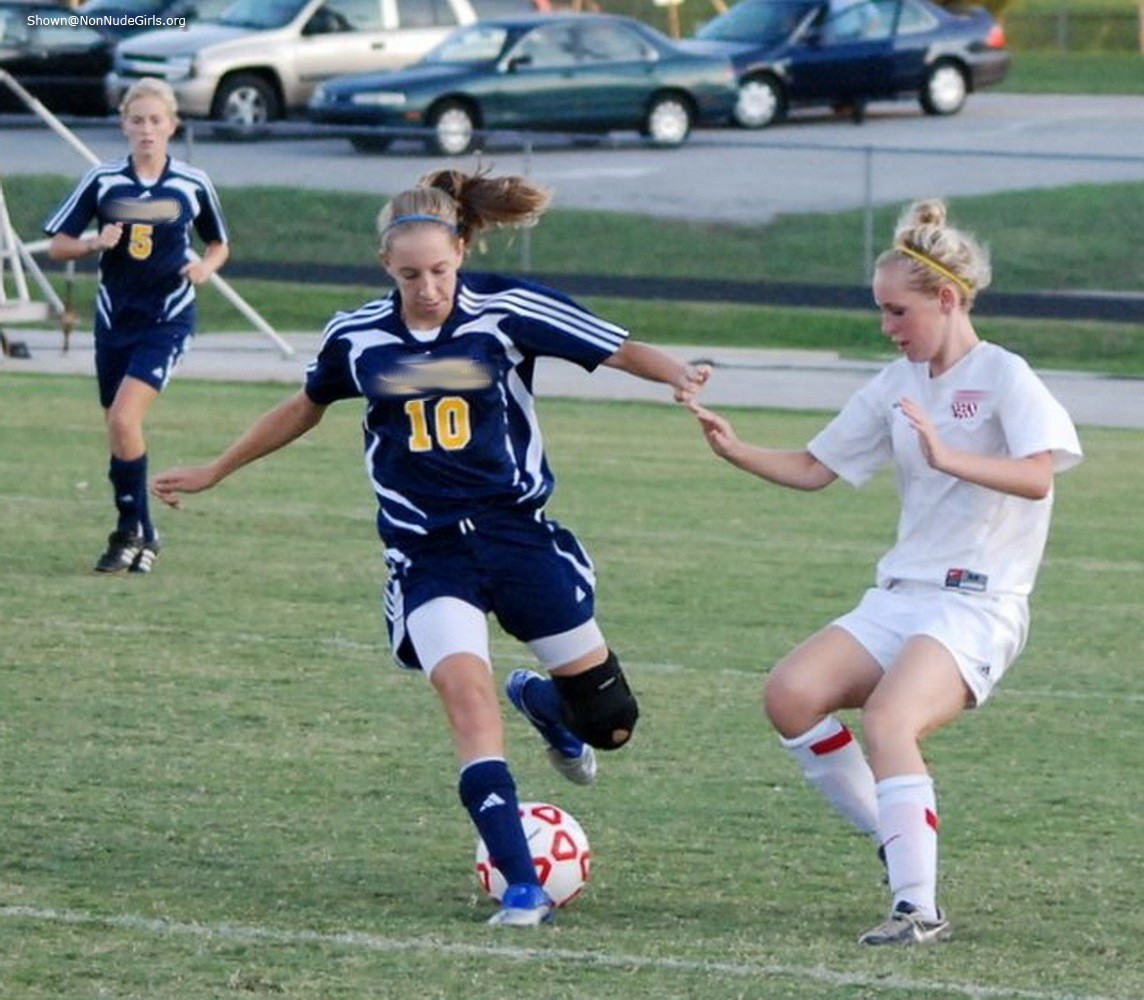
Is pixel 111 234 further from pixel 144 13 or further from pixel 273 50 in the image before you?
pixel 144 13

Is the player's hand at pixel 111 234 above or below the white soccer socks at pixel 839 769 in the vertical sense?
above

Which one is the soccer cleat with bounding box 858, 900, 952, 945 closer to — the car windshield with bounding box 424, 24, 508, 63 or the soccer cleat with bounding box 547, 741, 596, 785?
the soccer cleat with bounding box 547, 741, 596, 785

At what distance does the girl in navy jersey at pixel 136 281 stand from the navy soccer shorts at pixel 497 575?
4724mm

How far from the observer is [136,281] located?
35.9ft

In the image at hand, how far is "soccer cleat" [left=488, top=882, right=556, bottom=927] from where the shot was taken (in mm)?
5852

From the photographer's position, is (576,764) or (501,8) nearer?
(576,764)

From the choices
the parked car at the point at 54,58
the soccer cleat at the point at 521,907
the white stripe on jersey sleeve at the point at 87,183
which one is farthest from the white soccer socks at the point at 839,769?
the parked car at the point at 54,58

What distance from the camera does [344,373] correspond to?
6375mm

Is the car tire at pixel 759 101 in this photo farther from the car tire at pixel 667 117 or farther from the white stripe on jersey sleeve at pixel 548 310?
the white stripe on jersey sleeve at pixel 548 310

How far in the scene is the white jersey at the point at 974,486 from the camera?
5824 mm

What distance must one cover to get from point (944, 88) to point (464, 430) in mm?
29357

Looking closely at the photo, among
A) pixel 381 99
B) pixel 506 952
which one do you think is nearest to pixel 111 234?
pixel 506 952

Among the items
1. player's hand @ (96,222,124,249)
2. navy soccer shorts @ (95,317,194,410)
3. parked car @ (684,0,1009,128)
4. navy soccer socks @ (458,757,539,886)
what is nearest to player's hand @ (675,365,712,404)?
navy soccer socks @ (458,757,539,886)

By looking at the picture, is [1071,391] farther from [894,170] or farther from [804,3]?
[804,3]
